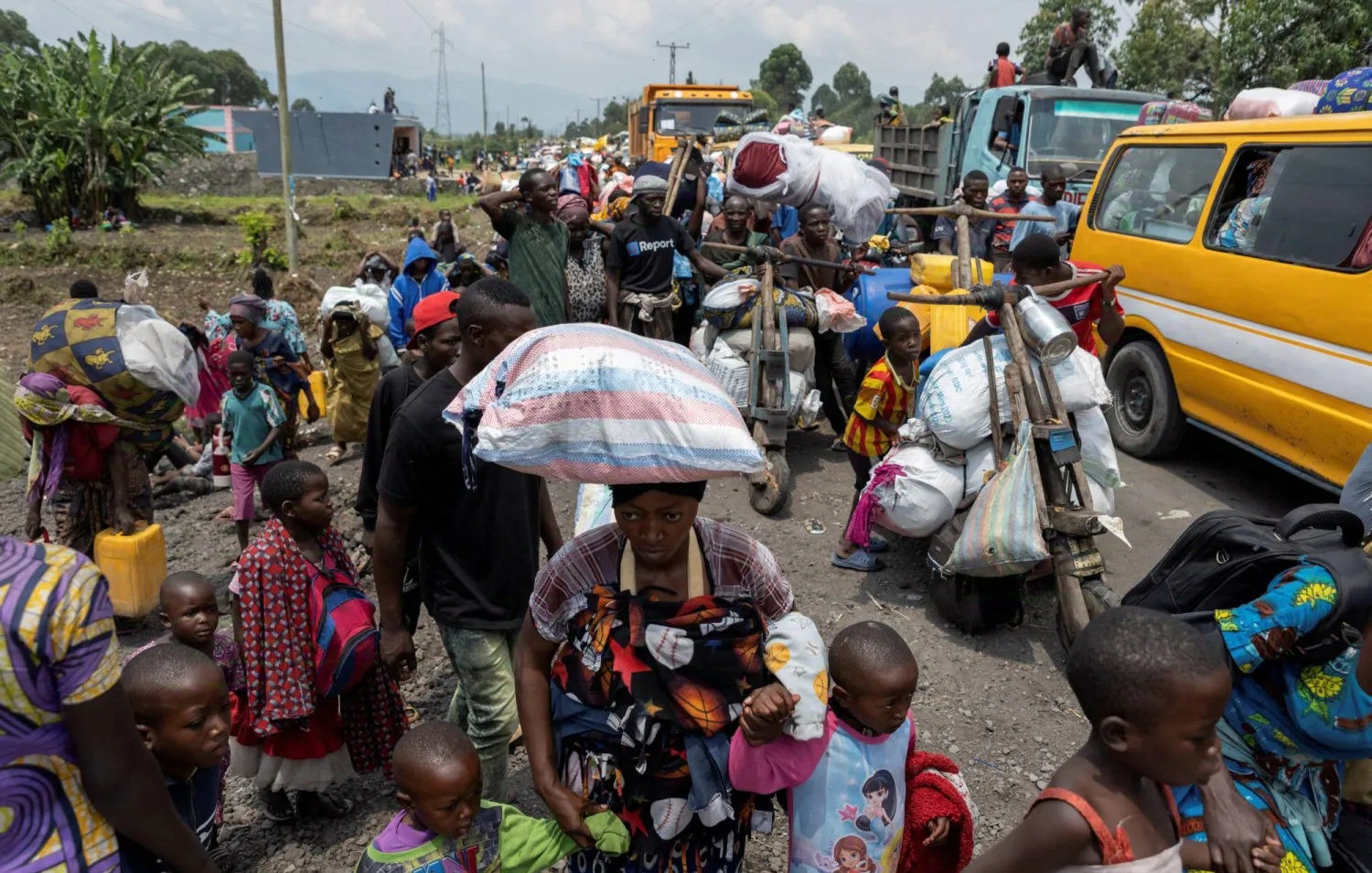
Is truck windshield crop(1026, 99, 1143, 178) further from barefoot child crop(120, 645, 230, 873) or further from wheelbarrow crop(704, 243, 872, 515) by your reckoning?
barefoot child crop(120, 645, 230, 873)

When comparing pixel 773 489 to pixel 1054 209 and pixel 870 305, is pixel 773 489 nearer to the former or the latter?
pixel 870 305

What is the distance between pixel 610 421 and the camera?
1.60 metres

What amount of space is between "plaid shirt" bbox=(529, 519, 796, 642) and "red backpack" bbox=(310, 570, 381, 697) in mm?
1281

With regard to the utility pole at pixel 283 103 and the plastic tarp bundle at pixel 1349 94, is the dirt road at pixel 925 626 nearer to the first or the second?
the plastic tarp bundle at pixel 1349 94

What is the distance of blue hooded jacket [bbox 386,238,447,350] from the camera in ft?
22.6

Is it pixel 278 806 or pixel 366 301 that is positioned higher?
pixel 366 301

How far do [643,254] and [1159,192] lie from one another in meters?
3.55

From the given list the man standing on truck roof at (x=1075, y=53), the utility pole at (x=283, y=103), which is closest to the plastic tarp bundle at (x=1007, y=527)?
the man standing on truck roof at (x=1075, y=53)

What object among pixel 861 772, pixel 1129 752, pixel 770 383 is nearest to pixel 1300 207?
pixel 770 383

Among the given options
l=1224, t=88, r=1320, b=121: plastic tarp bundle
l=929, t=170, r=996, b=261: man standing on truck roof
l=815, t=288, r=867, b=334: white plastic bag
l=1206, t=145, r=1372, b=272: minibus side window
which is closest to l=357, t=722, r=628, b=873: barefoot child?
l=815, t=288, r=867, b=334: white plastic bag

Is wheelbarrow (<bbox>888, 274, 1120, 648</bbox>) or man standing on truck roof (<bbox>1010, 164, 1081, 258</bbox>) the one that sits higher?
man standing on truck roof (<bbox>1010, 164, 1081, 258</bbox>)

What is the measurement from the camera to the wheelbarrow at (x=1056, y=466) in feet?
12.4

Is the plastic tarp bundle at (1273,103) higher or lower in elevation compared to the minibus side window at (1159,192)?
higher

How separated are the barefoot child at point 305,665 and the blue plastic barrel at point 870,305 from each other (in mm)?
4366
